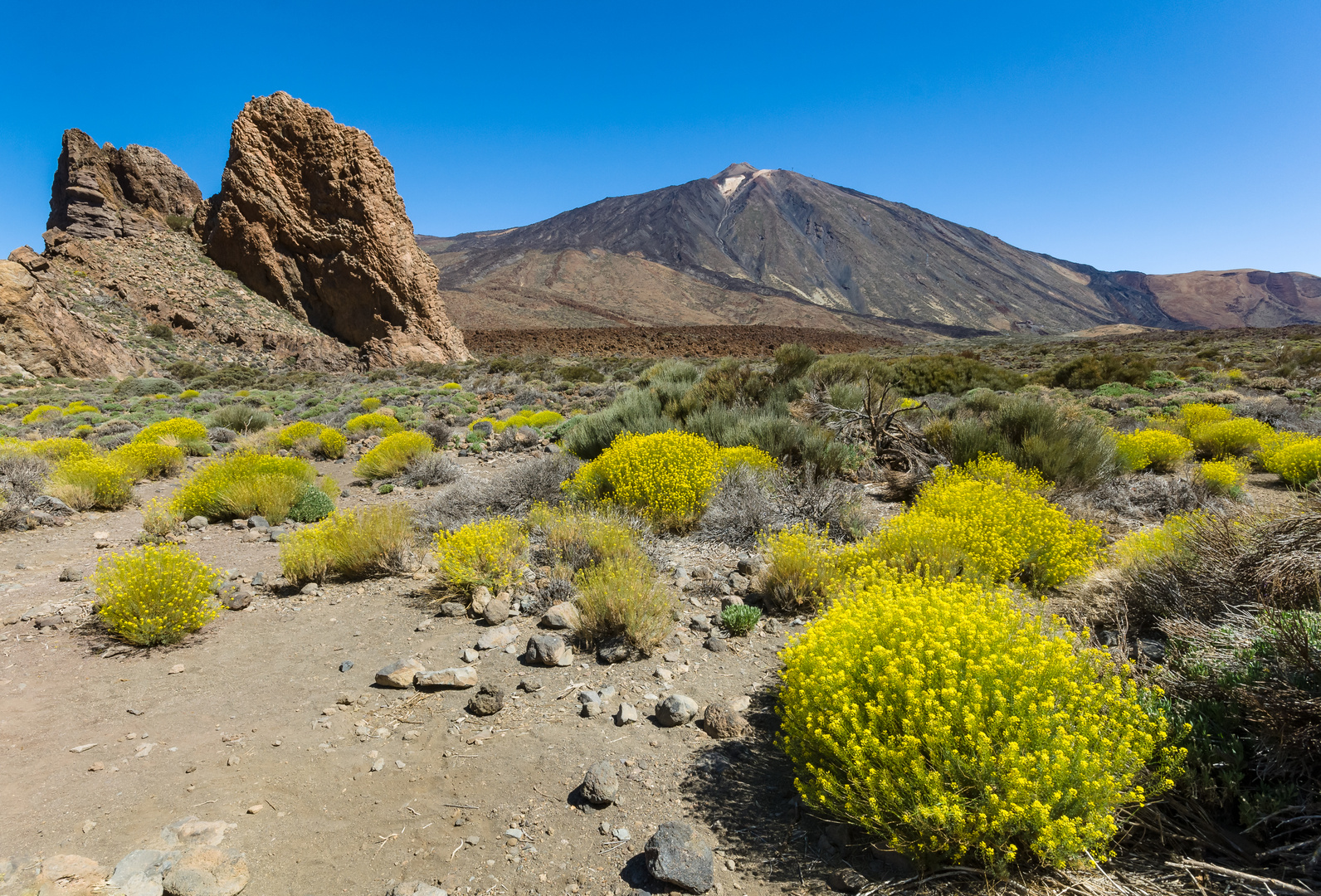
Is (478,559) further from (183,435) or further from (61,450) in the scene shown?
(183,435)

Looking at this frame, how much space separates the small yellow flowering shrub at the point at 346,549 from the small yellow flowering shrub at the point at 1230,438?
10657mm

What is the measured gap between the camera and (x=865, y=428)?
8383 millimetres

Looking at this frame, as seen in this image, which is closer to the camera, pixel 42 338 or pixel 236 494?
pixel 236 494

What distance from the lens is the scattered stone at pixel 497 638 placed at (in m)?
4.11

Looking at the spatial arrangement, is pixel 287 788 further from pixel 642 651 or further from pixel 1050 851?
pixel 1050 851

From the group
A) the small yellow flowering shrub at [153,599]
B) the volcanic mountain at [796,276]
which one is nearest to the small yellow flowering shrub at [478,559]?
the small yellow flowering shrub at [153,599]

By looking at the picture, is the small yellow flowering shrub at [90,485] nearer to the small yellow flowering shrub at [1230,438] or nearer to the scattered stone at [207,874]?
the scattered stone at [207,874]

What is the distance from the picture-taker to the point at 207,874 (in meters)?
2.31

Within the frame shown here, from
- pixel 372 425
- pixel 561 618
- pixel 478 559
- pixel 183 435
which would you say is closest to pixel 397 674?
pixel 561 618

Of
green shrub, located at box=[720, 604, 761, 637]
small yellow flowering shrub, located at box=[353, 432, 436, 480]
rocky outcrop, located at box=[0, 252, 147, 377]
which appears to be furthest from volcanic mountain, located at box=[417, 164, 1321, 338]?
green shrub, located at box=[720, 604, 761, 637]

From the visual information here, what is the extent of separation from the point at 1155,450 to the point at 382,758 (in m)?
9.16

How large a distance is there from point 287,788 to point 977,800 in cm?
303

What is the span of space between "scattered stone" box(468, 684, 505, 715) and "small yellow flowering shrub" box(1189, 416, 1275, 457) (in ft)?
33.1

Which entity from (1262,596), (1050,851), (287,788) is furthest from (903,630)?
(287,788)
